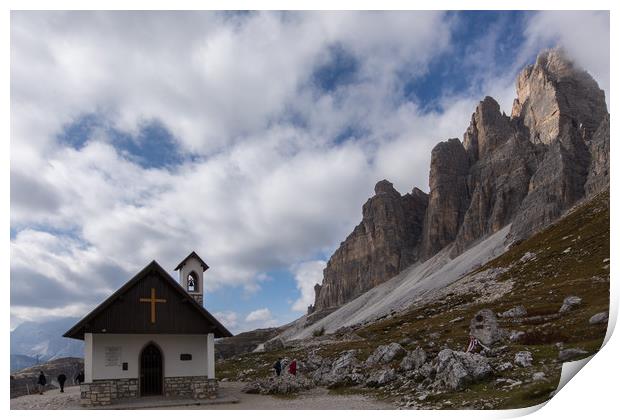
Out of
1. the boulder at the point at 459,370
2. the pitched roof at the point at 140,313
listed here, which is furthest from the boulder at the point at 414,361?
the pitched roof at the point at 140,313

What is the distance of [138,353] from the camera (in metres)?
30.8

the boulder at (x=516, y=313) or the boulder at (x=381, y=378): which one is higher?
the boulder at (x=516, y=313)

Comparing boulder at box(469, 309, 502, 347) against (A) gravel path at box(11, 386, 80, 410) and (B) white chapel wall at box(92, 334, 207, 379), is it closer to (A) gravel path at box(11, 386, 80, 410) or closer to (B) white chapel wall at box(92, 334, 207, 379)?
(B) white chapel wall at box(92, 334, 207, 379)

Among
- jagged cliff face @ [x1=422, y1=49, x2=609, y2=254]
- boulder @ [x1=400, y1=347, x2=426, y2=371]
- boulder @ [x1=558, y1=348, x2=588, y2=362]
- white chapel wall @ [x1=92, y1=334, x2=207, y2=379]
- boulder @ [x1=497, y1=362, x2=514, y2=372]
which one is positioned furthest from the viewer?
jagged cliff face @ [x1=422, y1=49, x2=609, y2=254]

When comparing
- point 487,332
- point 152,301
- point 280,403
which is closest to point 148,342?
point 152,301

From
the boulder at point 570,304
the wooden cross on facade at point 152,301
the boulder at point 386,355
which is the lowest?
the boulder at point 386,355

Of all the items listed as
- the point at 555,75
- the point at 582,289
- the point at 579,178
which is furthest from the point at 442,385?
the point at 555,75

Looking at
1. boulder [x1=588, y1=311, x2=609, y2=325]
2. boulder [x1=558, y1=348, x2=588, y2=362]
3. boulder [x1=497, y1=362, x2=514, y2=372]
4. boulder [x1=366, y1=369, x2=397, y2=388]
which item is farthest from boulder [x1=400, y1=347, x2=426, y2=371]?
boulder [x1=588, y1=311, x2=609, y2=325]

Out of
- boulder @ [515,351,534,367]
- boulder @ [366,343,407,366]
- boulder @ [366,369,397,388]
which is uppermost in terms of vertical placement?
boulder @ [366,343,407,366]

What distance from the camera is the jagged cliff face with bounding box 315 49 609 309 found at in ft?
421

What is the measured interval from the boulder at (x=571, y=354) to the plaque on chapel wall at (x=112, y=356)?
2303 cm

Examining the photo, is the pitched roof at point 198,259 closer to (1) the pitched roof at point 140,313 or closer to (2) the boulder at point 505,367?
(1) the pitched roof at point 140,313

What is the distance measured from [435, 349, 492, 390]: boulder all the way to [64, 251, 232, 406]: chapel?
12.7 m

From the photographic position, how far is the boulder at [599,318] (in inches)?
1404
